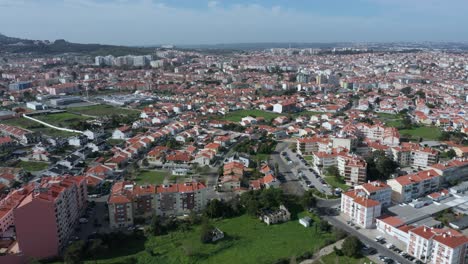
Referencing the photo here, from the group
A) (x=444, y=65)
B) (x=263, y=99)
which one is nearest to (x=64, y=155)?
(x=263, y=99)

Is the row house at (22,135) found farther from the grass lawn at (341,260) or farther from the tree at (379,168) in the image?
the grass lawn at (341,260)

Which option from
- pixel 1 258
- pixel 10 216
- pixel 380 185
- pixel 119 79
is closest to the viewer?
pixel 1 258

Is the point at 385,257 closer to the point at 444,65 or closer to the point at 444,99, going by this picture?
the point at 444,99

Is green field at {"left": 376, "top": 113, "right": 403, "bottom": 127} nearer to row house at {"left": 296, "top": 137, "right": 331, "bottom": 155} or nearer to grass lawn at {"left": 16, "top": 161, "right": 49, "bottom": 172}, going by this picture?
row house at {"left": 296, "top": 137, "right": 331, "bottom": 155}

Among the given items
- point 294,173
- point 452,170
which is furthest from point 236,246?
point 452,170

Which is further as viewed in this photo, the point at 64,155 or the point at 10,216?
the point at 64,155

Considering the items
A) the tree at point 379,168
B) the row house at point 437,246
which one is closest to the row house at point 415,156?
the tree at point 379,168

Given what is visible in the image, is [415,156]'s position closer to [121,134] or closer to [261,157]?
[261,157]
